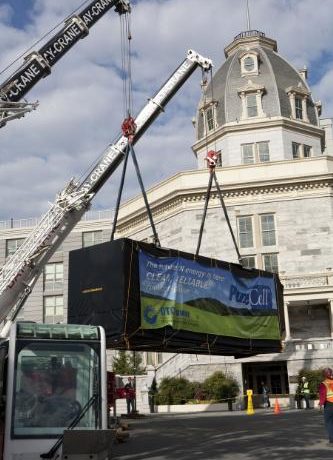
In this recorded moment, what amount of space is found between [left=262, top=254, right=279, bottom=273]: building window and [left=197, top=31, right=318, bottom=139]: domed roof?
1350cm

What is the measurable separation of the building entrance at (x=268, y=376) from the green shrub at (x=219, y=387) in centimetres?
345

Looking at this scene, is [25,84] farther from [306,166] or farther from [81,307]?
[306,166]

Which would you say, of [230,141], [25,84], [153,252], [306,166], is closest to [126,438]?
[153,252]

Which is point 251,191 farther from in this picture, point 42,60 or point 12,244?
point 42,60

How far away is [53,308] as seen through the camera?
51781 mm

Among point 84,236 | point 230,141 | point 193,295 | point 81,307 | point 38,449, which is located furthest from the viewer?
point 84,236

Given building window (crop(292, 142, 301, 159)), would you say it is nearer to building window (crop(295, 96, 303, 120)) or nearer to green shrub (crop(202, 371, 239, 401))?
building window (crop(295, 96, 303, 120))

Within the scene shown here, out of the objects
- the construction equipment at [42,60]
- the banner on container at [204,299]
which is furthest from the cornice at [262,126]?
the banner on container at [204,299]

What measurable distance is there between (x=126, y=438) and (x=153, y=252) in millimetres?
5128

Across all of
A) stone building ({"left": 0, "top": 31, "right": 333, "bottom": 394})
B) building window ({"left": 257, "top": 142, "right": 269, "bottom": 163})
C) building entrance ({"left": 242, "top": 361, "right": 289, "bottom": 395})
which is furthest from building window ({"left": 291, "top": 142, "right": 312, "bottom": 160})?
building entrance ({"left": 242, "top": 361, "right": 289, "bottom": 395})

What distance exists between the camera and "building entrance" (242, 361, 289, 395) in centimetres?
4009

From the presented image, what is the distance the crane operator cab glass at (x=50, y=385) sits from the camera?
27.1ft

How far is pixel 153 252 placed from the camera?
626 inches

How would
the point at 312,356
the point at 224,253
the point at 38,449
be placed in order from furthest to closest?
the point at 224,253 < the point at 312,356 < the point at 38,449
